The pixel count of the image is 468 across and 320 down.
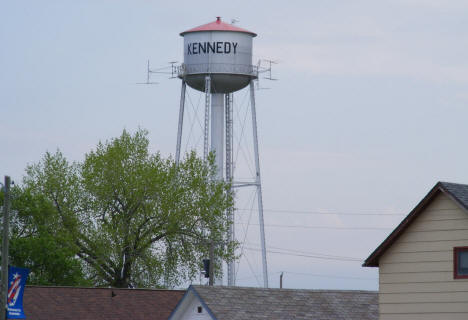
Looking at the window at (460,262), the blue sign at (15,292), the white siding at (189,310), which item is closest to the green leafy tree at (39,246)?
the white siding at (189,310)

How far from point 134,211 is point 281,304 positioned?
28.0m

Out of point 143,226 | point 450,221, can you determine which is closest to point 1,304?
point 450,221

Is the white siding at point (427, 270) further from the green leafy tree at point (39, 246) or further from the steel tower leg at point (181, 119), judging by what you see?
the steel tower leg at point (181, 119)

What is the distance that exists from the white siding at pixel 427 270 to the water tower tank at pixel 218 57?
35.9 meters

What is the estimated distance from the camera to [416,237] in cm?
2734

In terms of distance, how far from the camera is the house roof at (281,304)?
3522cm

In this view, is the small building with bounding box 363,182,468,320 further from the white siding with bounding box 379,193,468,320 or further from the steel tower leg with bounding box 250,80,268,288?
the steel tower leg with bounding box 250,80,268,288

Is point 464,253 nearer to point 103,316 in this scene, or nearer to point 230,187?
point 103,316

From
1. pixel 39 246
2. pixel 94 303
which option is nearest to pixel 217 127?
pixel 39 246

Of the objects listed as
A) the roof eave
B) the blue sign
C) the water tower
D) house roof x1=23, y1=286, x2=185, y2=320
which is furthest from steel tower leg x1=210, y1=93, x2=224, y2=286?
the roof eave

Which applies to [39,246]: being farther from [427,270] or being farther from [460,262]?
[460,262]

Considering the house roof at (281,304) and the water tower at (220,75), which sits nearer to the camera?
the house roof at (281,304)

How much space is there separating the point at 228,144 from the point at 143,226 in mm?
6640

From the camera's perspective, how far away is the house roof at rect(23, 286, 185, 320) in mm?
42094
